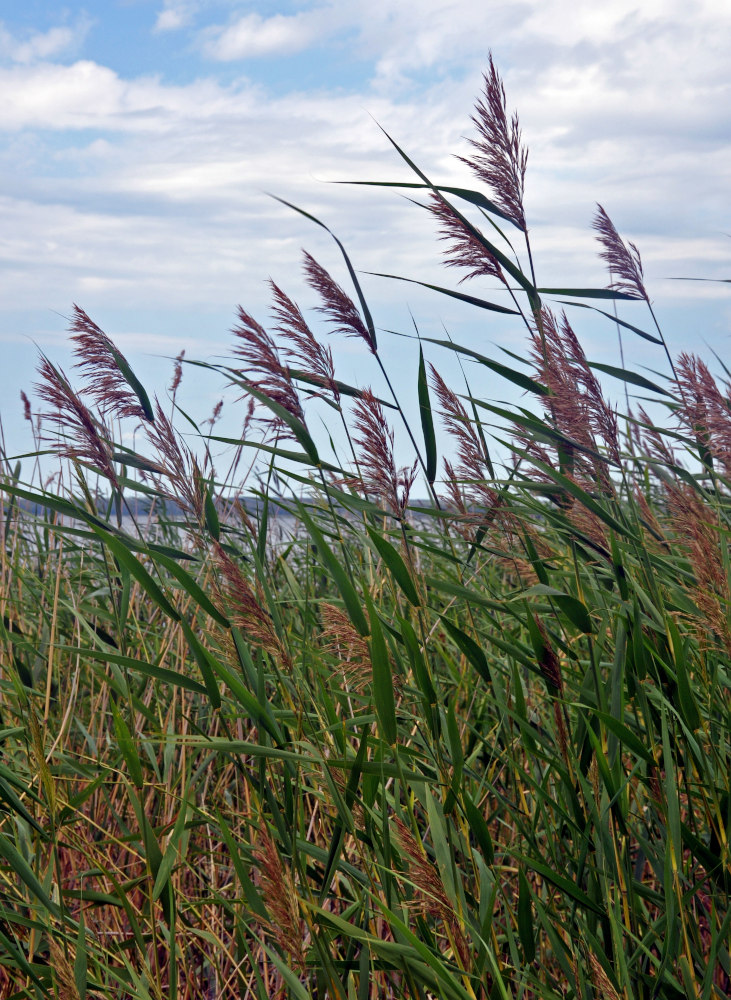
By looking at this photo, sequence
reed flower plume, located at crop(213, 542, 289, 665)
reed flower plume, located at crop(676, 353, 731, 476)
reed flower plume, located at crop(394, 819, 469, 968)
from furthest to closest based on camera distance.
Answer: reed flower plume, located at crop(676, 353, 731, 476), reed flower plume, located at crop(213, 542, 289, 665), reed flower plume, located at crop(394, 819, 469, 968)

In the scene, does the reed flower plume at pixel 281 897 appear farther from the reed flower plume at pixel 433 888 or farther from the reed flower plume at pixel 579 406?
the reed flower plume at pixel 579 406

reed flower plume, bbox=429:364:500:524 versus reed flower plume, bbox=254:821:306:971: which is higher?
reed flower plume, bbox=429:364:500:524

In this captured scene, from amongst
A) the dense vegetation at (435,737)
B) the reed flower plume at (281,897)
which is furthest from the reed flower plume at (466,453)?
the reed flower plume at (281,897)

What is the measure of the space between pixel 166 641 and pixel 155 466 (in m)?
0.95

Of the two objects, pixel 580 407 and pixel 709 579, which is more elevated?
pixel 580 407

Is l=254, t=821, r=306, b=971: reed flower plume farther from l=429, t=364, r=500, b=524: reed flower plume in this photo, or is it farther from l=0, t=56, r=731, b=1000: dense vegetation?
l=429, t=364, r=500, b=524: reed flower plume

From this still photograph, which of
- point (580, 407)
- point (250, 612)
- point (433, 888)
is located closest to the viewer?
point (433, 888)

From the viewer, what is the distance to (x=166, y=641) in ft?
7.52

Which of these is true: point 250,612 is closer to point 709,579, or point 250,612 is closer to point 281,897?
point 281,897

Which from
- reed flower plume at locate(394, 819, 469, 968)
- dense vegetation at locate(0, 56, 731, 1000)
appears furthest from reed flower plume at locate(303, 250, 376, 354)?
reed flower plume at locate(394, 819, 469, 968)

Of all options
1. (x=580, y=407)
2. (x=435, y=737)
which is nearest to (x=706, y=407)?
(x=580, y=407)

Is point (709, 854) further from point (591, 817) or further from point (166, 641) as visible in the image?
point (166, 641)

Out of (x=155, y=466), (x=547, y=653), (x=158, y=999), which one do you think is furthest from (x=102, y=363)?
(x=158, y=999)

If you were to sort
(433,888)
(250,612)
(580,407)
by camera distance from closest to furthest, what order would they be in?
(433,888)
(250,612)
(580,407)
